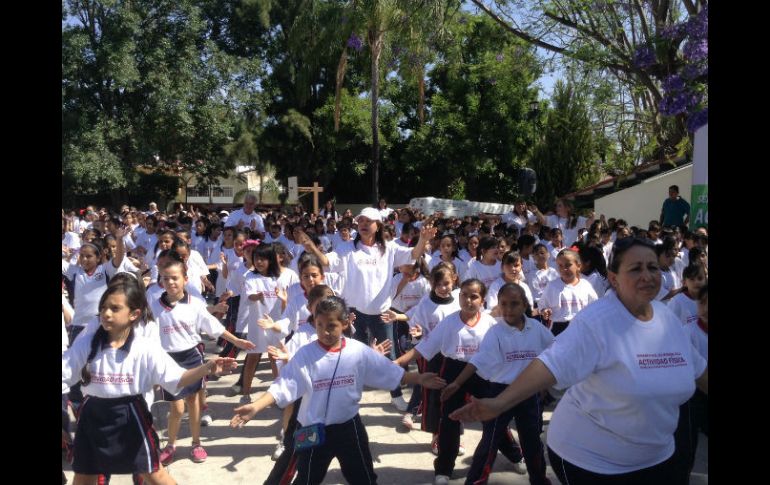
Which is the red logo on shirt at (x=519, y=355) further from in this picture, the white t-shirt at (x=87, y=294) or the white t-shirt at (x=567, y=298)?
the white t-shirt at (x=87, y=294)

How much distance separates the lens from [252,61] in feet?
87.2

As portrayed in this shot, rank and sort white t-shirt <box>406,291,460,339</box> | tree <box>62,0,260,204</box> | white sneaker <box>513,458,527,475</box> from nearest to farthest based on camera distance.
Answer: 1. white sneaker <box>513,458,527,475</box>
2. white t-shirt <box>406,291,460,339</box>
3. tree <box>62,0,260,204</box>

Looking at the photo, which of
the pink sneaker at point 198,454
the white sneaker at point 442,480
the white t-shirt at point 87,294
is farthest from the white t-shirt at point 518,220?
the pink sneaker at point 198,454

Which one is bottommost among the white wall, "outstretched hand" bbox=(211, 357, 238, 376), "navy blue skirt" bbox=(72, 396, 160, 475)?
"navy blue skirt" bbox=(72, 396, 160, 475)

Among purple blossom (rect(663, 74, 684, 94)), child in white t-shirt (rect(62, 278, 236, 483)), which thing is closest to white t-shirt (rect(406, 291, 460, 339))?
child in white t-shirt (rect(62, 278, 236, 483))

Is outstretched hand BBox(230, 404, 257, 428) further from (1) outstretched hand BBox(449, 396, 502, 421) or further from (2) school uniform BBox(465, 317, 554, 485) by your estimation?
(2) school uniform BBox(465, 317, 554, 485)

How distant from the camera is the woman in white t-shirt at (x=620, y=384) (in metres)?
2.62

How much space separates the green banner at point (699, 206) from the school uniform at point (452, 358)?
6.28 metres

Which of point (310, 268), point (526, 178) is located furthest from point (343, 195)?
point (310, 268)

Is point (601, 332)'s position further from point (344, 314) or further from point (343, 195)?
point (343, 195)

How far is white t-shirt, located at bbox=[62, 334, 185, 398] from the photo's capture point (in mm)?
3529

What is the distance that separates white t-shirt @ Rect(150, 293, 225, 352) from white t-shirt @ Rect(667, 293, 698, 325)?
3.34m

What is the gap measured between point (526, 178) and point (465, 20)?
23.4 feet
